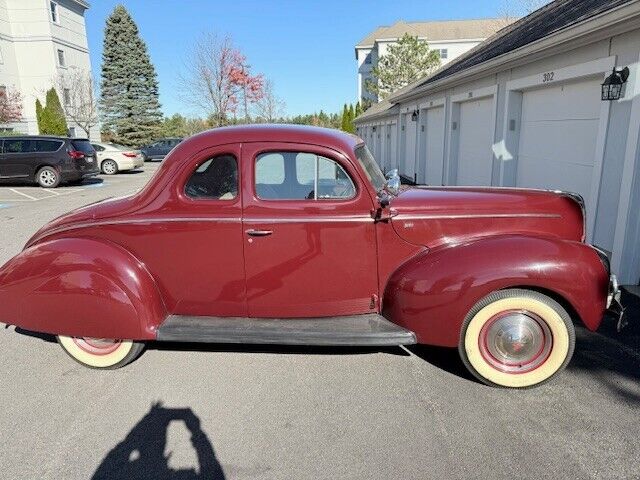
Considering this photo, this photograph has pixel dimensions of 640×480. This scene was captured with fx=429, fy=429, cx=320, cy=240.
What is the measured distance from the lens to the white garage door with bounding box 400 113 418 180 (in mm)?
15760

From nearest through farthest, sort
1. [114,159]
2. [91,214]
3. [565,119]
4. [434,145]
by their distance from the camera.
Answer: [91,214], [565,119], [434,145], [114,159]

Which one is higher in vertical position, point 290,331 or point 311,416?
point 290,331

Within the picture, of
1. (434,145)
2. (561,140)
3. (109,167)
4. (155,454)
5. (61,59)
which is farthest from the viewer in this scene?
(61,59)

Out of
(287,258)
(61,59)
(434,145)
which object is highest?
(61,59)

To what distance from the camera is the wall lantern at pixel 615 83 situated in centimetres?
500

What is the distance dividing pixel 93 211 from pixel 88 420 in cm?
157

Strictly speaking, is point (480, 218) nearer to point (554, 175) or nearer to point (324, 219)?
point (324, 219)

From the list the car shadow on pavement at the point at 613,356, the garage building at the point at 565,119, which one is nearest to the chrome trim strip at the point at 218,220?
the car shadow on pavement at the point at 613,356

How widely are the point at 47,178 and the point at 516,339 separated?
1611cm

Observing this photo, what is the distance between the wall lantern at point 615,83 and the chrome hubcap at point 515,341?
3.62 m

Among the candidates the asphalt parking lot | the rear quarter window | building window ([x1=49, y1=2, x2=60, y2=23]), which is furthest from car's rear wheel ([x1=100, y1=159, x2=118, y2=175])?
the asphalt parking lot

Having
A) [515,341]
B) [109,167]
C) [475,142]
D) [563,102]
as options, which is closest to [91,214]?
[515,341]

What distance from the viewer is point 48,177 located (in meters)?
14.7

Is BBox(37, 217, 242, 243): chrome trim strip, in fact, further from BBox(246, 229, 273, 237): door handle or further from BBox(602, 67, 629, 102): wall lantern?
BBox(602, 67, 629, 102): wall lantern
